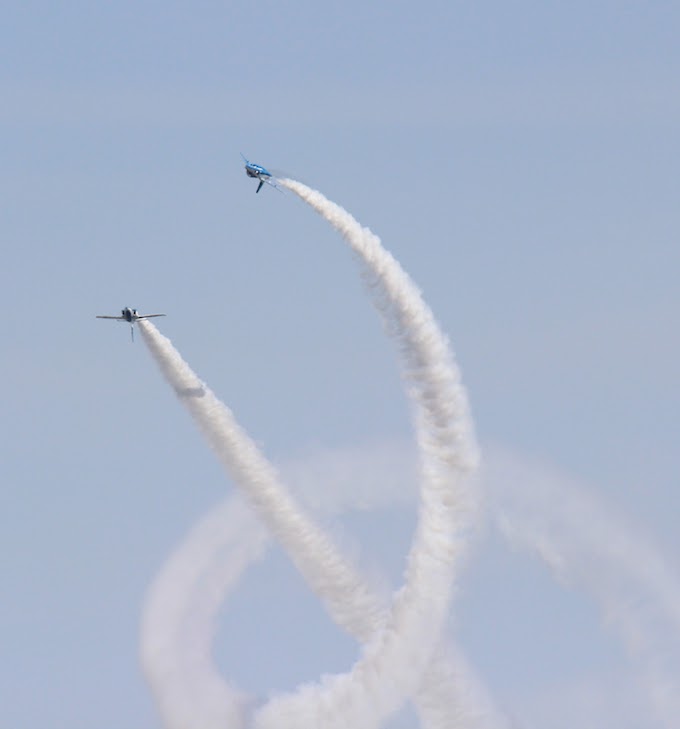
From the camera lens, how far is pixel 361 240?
129750 millimetres

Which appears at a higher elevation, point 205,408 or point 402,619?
point 205,408

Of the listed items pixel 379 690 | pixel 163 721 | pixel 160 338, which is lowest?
pixel 379 690

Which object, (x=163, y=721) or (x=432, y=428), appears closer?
(x=432, y=428)

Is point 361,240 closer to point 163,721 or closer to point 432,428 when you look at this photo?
point 432,428

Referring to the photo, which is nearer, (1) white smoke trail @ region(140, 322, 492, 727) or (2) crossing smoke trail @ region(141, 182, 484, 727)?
(2) crossing smoke trail @ region(141, 182, 484, 727)

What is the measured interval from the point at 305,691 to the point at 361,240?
69.5 ft

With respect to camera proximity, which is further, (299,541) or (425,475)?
(299,541)

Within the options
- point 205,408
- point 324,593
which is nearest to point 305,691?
point 324,593

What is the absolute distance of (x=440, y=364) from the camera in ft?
425

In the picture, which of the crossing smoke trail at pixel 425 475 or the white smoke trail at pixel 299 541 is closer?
the crossing smoke trail at pixel 425 475

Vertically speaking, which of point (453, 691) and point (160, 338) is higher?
point (160, 338)

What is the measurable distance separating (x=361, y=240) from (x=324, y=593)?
1712 centimetres

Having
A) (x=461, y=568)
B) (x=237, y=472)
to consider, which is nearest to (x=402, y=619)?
(x=461, y=568)

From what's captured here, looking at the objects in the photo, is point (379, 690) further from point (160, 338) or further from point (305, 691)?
point (160, 338)
